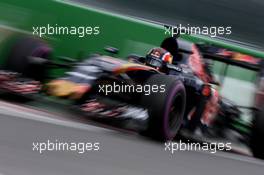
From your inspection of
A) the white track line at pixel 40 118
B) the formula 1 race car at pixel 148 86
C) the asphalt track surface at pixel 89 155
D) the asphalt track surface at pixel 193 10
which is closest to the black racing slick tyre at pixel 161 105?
the formula 1 race car at pixel 148 86

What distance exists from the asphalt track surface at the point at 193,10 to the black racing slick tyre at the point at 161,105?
3.47 metres

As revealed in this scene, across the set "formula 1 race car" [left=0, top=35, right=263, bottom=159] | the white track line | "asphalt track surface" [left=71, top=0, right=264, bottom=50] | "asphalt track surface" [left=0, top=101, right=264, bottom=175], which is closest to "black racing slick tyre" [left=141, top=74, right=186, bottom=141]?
"formula 1 race car" [left=0, top=35, right=263, bottom=159]

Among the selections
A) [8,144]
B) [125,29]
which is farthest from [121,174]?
[125,29]

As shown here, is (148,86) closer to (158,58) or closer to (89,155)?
(158,58)

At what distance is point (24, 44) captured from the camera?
970 centimetres

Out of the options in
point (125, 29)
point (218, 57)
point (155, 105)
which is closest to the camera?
point (155, 105)

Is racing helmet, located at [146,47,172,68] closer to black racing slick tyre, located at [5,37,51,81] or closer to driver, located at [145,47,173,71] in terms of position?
driver, located at [145,47,173,71]

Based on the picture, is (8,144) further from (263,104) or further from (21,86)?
(263,104)

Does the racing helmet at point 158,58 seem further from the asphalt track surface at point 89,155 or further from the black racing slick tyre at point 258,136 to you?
the black racing slick tyre at point 258,136

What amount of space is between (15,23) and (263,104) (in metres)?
3.60

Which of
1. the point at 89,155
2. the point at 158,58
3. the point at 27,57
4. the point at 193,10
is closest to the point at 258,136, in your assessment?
the point at 158,58

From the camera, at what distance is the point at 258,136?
882 cm

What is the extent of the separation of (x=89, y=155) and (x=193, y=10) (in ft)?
18.6

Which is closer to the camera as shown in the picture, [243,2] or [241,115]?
[241,115]
